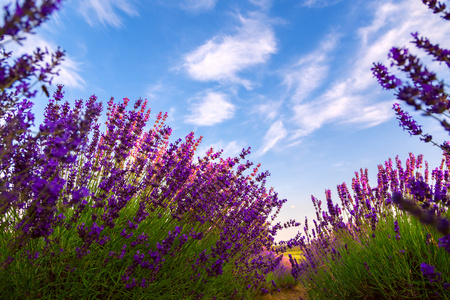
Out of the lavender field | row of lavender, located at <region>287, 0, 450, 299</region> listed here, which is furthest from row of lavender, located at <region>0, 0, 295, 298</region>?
row of lavender, located at <region>287, 0, 450, 299</region>

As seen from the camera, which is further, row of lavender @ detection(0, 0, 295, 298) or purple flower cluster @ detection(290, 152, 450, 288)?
purple flower cluster @ detection(290, 152, 450, 288)

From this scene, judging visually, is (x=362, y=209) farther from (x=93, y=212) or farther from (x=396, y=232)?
(x=93, y=212)

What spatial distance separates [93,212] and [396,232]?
365 cm

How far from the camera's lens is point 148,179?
3.56 m

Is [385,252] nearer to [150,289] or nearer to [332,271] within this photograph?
[332,271]

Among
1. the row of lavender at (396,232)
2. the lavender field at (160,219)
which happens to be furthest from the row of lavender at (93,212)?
the row of lavender at (396,232)

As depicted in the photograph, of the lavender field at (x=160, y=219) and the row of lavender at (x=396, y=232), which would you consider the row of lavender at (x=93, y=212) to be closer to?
the lavender field at (x=160, y=219)

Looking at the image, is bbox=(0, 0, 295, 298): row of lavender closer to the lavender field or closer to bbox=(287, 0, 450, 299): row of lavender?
the lavender field

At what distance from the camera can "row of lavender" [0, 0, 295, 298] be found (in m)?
1.66

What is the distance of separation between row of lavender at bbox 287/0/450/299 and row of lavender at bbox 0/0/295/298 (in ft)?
3.66

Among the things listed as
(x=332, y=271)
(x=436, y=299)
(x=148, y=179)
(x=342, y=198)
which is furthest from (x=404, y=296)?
(x=148, y=179)

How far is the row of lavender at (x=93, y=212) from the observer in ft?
5.45

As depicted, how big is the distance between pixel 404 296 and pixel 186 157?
2.90m

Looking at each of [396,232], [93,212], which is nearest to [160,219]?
[93,212]
